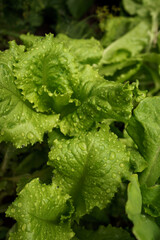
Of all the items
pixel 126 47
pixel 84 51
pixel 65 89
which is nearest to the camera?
pixel 65 89

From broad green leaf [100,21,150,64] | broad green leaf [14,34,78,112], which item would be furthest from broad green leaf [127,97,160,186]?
broad green leaf [100,21,150,64]

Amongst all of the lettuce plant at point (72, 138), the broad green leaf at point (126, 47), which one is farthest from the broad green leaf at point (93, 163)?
the broad green leaf at point (126, 47)

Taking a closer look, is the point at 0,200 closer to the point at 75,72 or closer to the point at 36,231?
the point at 36,231

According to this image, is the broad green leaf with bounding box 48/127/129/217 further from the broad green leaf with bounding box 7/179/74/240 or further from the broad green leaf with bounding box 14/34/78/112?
the broad green leaf with bounding box 14/34/78/112

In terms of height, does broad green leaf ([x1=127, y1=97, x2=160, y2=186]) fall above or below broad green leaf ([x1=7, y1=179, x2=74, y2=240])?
above

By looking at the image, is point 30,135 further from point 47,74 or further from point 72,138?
point 47,74

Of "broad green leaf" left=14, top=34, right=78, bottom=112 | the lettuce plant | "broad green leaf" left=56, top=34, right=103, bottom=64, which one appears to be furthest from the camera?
"broad green leaf" left=56, top=34, right=103, bottom=64

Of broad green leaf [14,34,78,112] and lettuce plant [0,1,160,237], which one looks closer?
lettuce plant [0,1,160,237]

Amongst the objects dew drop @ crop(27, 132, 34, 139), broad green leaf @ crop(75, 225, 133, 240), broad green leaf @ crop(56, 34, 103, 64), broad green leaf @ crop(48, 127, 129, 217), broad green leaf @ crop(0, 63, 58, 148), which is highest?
broad green leaf @ crop(56, 34, 103, 64)

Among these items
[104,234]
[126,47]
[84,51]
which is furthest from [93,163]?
Answer: [126,47]
